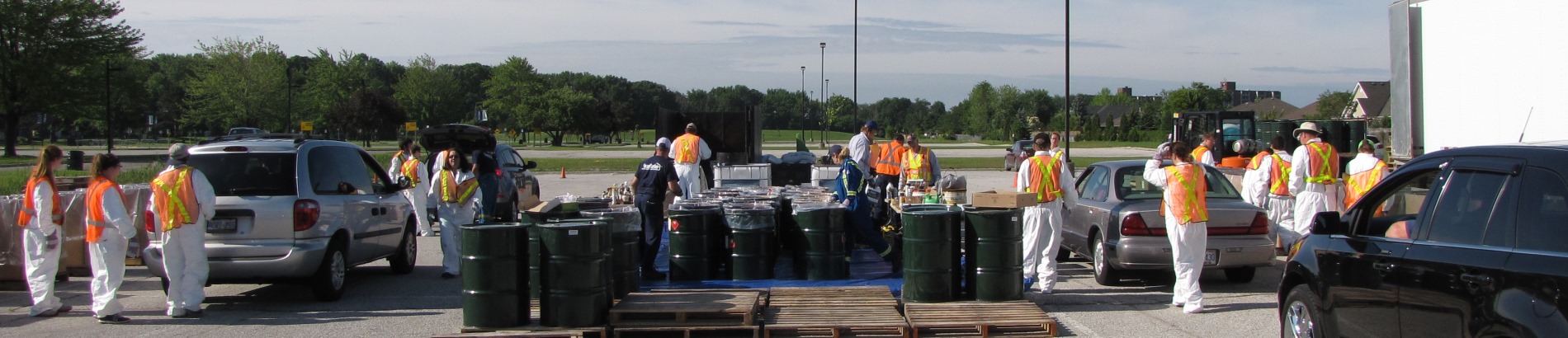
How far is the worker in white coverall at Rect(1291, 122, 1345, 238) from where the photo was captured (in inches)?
454

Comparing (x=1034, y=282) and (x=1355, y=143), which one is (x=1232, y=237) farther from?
(x=1355, y=143)

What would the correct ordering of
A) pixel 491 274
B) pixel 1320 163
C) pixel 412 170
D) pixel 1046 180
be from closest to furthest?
pixel 491 274 → pixel 1046 180 → pixel 1320 163 → pixel 412 170

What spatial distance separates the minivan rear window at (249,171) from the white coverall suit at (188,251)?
576 millimetres

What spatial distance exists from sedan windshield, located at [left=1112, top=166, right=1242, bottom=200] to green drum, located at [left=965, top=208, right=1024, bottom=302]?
6.99 feet

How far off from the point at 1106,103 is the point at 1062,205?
154m

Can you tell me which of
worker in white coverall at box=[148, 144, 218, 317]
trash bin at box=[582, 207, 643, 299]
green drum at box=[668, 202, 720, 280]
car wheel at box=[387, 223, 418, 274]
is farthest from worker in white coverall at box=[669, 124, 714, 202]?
worker in white coverall at box=[148, 144, 218, 317]

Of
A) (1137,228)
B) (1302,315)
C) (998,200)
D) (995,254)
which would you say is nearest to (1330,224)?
(1302,315)

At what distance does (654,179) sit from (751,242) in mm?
1282

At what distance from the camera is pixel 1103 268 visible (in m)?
9.98

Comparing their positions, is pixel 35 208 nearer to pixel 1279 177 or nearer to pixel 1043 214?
pixel 1043 214

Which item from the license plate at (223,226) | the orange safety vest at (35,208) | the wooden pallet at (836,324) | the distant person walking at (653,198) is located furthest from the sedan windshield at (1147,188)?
the orange safety vest at (35,208)

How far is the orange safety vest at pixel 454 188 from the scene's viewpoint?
36.1ft

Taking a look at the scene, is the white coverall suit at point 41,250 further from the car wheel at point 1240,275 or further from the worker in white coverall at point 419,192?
the car wheel at point 1240,275

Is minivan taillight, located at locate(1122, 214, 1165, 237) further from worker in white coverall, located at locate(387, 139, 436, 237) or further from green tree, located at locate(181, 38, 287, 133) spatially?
green tree, located at locate(181, 38, 287, 133)
